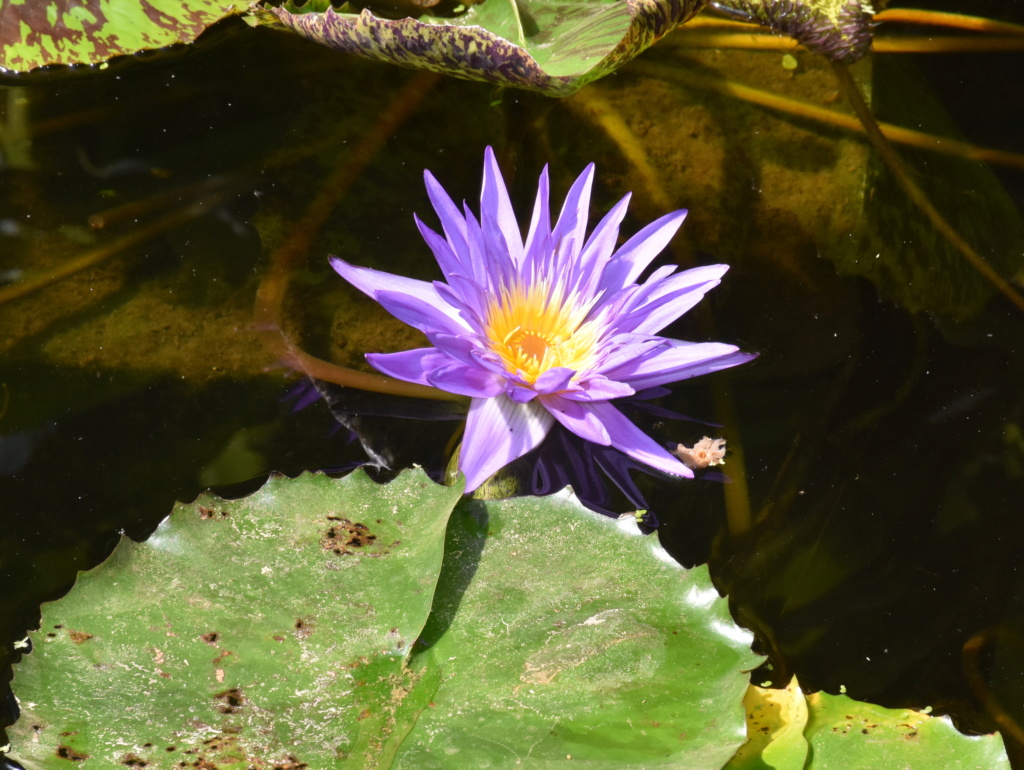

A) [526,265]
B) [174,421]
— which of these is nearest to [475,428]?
[526,265]

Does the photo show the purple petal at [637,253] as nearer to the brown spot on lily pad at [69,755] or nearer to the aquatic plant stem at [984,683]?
the aquatic plant stem at [984,683]

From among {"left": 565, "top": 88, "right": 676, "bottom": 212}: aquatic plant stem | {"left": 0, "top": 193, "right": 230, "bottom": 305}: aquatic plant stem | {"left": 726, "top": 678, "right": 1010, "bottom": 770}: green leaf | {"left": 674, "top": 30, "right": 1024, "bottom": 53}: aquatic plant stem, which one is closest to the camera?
{"left": 726, "top": 678, "right": 1010, "bottom": 770}: green leaf

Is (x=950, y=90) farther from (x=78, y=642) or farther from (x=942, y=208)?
(x=78, y=642)

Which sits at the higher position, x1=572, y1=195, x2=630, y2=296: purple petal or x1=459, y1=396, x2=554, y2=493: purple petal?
x1=572, y1=195, x2=630, y2=296: purple petal

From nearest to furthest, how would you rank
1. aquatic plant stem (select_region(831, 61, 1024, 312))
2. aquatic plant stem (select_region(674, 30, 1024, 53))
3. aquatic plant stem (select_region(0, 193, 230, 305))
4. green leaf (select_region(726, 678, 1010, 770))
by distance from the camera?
green leaf (select_region(726, 678, 1010, 770))
aquatic plant stem (select_region(0, 193, 230, 305))
aquatic plant stem (select_region(831, 61, 1024, 312))
aquatic plant stem (select_region(674, 30, 1024, 53))

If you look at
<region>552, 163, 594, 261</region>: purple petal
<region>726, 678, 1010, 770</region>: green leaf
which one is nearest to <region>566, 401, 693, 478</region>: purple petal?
<region>552, 163, 594, 261</region>: purple petal

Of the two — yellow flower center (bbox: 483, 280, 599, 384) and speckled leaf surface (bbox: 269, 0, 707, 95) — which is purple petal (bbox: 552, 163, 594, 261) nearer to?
yellow flower center (bbox: 483, 280, 599, 384)

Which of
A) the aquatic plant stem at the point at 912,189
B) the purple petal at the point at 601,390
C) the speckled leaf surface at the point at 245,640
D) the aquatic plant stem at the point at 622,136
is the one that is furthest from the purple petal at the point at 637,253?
the aquatic plant stem at the point at 912,189

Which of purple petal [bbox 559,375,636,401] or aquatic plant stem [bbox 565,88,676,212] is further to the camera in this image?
aquatic plant stem [bbox 565,88,676,212]

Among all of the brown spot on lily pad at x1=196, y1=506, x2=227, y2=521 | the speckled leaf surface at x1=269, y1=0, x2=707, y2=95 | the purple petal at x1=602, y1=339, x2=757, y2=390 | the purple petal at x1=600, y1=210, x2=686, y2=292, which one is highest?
the speckled leaf surface at x1=269, y1=0, x2=707, y2=95
